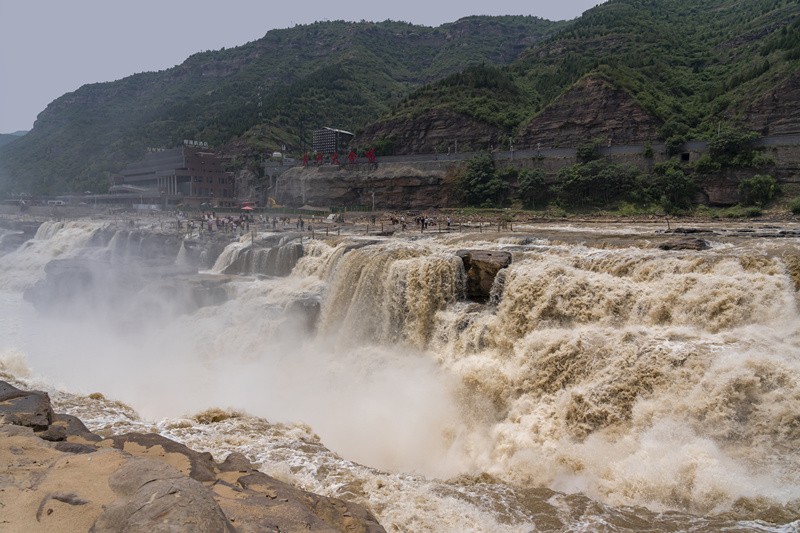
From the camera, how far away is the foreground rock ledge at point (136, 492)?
5.27 meters

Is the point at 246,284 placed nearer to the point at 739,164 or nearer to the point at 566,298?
the point at 566,298

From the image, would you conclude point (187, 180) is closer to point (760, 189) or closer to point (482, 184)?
point (482, 184)

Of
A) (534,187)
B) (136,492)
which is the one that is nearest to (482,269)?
(136,492)

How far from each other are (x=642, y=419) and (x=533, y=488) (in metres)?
2.60

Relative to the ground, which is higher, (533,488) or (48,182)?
(48,182)

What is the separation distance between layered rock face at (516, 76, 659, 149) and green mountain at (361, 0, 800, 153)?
0.29ft

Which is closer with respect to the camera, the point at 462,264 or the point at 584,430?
the point at 584,430

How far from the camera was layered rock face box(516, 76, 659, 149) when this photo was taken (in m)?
44.2

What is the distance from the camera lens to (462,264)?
1752 centimetres

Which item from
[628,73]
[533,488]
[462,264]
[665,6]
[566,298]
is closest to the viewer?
[533,488]

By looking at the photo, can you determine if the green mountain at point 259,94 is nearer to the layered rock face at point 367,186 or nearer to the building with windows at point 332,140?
the building with windows at point 332,140

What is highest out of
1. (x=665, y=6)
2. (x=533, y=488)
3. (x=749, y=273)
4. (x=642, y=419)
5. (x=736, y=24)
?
(x=665, y=6)

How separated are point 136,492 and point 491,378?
931 cm

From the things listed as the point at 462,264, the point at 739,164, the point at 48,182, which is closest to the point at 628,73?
the point at 739,164
